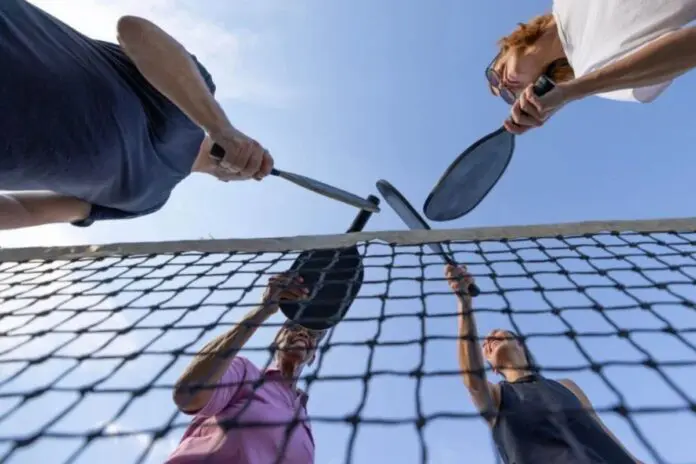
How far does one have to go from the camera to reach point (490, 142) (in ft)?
10.0

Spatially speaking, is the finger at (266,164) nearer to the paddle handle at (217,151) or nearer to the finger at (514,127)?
the paddle handle at (217,151)

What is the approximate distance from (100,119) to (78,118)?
62 millimetres

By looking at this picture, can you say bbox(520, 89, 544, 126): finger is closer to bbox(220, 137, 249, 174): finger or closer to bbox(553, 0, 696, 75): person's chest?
bbox(553, 0, 696, 75): person's chest

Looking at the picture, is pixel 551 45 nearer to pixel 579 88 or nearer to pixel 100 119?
pixel 579 88

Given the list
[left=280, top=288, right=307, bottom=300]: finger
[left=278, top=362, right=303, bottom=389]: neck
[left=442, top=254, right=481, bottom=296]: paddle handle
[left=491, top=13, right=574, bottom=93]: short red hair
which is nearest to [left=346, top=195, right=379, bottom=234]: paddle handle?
[left=442, top=254, right=481, bottom=296]: paddle handle

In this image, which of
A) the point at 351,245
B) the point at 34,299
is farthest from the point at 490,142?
the point at 34,299

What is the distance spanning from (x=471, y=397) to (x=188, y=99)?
148 centimetres

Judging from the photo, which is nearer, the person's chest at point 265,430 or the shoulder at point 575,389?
the person's chest at point 265,430

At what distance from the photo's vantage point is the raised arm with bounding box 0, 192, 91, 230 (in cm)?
200

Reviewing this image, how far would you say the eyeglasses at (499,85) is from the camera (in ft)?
8.31

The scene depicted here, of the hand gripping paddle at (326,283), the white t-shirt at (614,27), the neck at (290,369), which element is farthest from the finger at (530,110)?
the neck at (290,369)

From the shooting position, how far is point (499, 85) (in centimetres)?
257

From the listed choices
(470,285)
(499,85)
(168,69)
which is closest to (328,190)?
(470,285)

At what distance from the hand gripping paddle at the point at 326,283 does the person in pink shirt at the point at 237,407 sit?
127 mm
